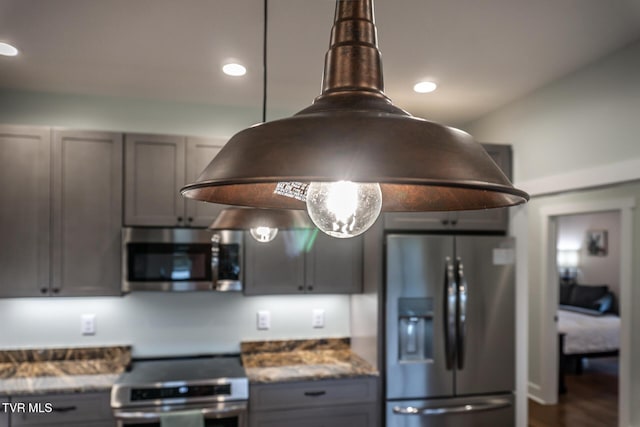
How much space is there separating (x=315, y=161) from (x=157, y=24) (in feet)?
6.49

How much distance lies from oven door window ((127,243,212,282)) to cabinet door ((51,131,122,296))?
5.2 inches

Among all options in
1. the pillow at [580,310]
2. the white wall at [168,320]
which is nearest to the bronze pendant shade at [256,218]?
the white wall at [168,320]

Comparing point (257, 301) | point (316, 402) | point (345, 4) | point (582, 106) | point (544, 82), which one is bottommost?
point (316, 402)

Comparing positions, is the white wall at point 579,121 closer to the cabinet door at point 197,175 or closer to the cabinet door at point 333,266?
the cabinet door at point 333,266

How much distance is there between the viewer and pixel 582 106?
8.74 ft

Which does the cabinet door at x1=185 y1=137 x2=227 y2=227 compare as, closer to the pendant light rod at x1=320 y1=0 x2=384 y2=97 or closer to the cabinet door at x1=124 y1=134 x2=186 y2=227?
the cabinet door at x1=124 y1=134 x2=186 y2=227

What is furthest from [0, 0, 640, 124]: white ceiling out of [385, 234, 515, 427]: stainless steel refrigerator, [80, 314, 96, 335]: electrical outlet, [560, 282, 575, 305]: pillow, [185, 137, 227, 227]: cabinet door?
[560, 282, 575, 305]: pillow

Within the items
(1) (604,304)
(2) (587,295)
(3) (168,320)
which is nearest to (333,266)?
(3) (168,320)

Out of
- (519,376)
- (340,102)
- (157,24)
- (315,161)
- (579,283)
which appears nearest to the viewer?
(315,161)

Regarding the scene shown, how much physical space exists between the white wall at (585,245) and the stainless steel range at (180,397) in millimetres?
6350

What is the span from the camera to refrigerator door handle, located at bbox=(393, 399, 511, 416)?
289cm

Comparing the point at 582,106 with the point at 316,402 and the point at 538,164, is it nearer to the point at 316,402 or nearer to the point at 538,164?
the point at 538,164

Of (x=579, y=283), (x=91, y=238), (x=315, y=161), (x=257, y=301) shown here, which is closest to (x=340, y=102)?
(x=315, y=161)

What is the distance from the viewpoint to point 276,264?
3.15m
